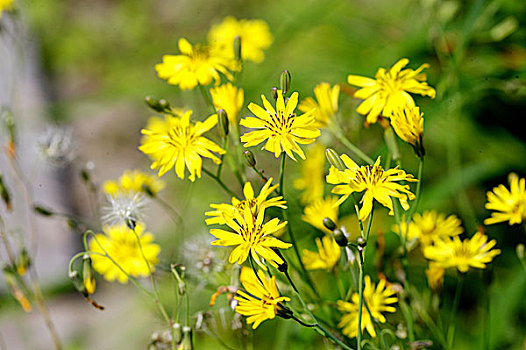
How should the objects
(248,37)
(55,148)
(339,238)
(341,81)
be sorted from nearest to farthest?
(339,238)
(55,148)
(248,37)
(341,81)

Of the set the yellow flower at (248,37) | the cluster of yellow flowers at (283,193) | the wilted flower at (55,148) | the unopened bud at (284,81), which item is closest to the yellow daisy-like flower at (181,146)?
the cluster of yellow flowers at (283,193)

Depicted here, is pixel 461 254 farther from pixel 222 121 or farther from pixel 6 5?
pixel 6 5

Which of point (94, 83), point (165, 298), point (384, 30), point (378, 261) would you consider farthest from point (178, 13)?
point (378, 261)

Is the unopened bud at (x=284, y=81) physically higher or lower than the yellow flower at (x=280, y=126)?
higher

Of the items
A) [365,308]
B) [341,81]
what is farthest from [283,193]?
[341,81]

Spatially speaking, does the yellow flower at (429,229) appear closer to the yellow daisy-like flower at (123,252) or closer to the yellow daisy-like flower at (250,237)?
the yellow daisy-like flower at (250,237)

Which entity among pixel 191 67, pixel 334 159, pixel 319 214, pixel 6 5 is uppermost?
pixel 6 5
